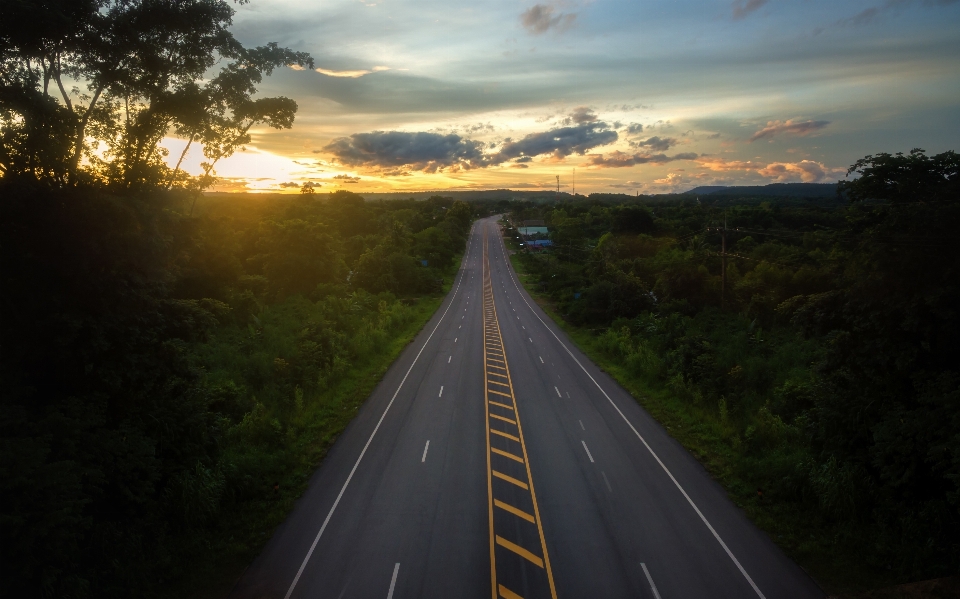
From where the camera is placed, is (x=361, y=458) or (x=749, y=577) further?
(x=361, y=458)

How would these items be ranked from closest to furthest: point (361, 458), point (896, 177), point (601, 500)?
point (896, 177) < point (601, 500) < point (361, 458)

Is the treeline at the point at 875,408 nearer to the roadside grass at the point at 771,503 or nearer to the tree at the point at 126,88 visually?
the roadside grass at the point at 771,503

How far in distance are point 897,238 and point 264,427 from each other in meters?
21.3

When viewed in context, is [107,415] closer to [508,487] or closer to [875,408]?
[508,487]

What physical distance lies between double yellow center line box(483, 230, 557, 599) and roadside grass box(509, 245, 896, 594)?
6.34 m

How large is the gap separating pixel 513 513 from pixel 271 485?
308 inches

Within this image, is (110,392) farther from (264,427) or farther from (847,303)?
(847,303)

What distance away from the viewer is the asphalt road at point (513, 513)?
1279 centimetres

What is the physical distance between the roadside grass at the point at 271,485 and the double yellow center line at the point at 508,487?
6.08 m

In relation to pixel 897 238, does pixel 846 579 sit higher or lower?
lower

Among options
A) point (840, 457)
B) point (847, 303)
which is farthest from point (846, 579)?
point (847, 303)

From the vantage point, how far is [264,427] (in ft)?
68.7

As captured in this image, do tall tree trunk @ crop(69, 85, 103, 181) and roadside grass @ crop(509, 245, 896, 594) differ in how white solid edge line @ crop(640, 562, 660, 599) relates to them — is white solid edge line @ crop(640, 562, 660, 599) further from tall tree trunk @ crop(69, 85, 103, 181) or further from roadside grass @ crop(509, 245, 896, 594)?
tall tree trunk @ crop(69, 85, 103, 181)

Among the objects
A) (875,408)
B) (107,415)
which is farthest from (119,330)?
(875,408)
